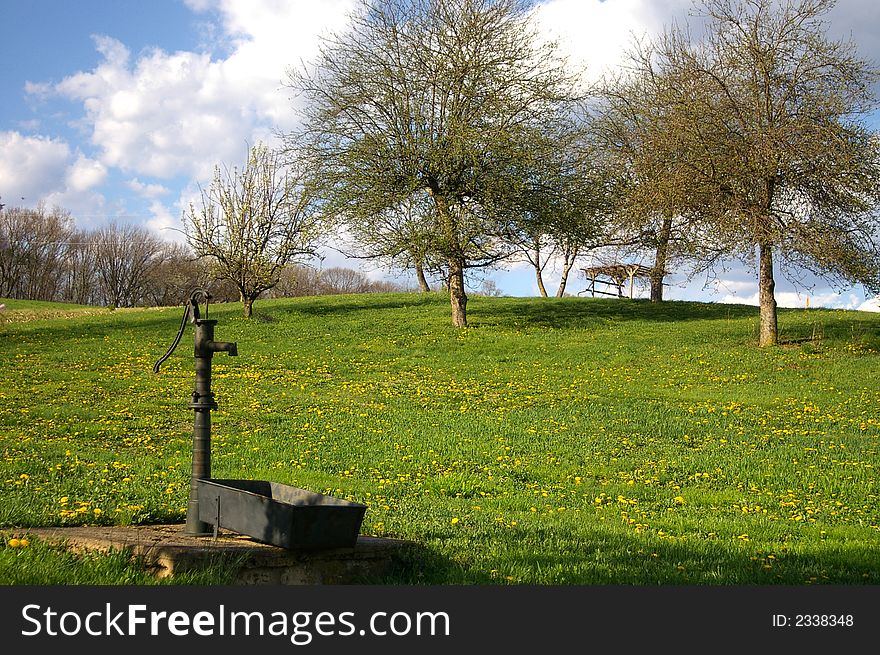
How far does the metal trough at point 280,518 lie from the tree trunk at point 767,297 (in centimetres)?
2429

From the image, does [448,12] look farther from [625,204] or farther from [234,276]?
[234,276]

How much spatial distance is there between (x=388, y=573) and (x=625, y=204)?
2832cm

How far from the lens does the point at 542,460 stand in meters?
13.6

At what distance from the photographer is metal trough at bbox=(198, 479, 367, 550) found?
5.66 meters

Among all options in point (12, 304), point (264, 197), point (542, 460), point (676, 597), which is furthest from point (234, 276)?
point (676, 597)

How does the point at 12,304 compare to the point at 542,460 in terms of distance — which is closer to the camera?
the point at 542,460

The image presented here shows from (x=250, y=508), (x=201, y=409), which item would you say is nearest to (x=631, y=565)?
(x=250, y=508)

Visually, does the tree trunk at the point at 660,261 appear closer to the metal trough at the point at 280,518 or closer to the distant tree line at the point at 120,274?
the metal trough at the point at 280,518

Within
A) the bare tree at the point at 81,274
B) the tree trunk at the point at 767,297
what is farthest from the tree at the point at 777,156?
the bare tree at the point at 81,274

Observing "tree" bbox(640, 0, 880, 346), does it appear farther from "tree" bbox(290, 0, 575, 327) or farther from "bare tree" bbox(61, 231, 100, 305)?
"bare tree" bbox(61, 231, 100, 305)

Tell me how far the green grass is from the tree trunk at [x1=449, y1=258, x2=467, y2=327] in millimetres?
631

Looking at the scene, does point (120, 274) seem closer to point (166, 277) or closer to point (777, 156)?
point (166, 277)

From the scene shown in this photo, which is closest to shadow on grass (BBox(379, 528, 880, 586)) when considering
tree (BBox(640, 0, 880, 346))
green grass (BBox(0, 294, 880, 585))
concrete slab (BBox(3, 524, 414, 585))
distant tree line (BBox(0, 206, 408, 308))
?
green grass (BBox(0, 294, 880, 585))

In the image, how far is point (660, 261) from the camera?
3744cm
